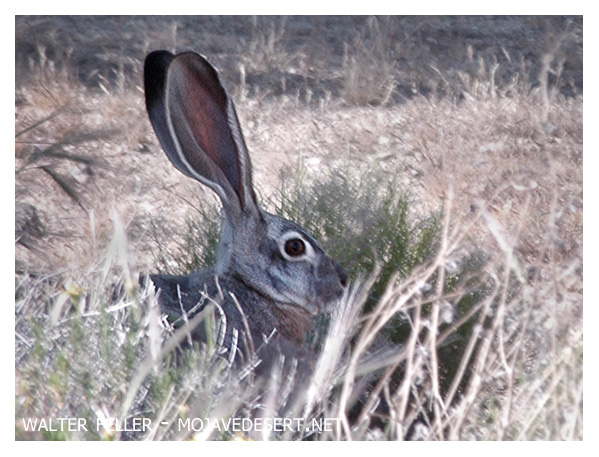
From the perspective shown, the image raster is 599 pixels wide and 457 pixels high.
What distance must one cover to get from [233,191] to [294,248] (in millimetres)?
298

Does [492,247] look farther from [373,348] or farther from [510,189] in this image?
Answer: [373,348]

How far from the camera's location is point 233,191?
3303 millimetres

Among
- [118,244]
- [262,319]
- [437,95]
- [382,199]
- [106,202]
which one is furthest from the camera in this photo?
[437,95]

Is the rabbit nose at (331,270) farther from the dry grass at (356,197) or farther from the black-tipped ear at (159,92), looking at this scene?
the black-tipped ear at (159,92)

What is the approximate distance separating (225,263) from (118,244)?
2.63 feet

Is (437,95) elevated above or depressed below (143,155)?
above

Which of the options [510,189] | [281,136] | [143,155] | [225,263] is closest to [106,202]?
[143,155]

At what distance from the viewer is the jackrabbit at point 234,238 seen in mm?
3234

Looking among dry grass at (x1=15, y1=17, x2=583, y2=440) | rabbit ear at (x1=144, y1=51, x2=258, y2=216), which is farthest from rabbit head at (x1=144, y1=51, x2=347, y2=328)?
dry grass at (x1=15, y1=17, x2=583, y2=440)

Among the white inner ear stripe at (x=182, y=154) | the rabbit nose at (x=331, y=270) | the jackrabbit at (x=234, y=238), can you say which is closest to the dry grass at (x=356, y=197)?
the rabbit nose at (x=331, y=270)

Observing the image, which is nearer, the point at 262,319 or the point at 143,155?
the point at 262,319

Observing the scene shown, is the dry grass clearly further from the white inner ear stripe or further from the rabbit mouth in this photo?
the white inner ear stripe

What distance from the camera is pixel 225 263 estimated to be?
3369 mm

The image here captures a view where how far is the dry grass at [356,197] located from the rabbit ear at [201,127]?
1.43 ft
